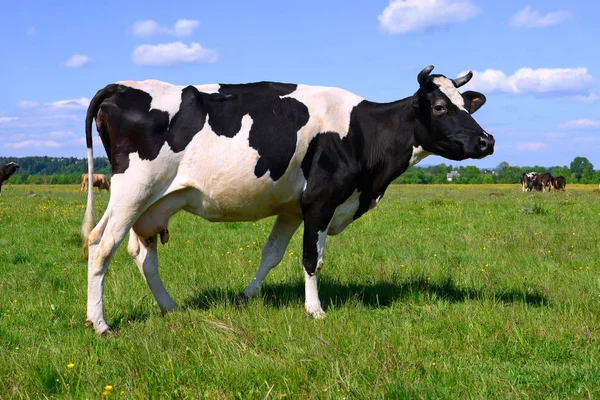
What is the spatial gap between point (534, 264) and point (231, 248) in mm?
5075

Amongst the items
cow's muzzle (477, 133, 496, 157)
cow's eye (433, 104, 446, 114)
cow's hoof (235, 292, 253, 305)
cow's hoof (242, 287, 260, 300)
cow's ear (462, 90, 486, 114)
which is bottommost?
cow's hoof (235, 292, 253, 305)

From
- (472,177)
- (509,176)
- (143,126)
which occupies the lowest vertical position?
(143,126)

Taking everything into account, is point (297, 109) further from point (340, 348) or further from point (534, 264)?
point (534, 264)

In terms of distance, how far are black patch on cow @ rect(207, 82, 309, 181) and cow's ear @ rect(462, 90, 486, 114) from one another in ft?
7.70

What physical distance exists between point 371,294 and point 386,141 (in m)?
1.87

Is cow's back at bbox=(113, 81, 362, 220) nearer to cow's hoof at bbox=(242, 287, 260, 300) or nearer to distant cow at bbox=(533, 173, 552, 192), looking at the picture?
cow's hoof at bbox=(242, 287, 260, 300)

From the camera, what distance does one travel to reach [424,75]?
6.91 meters

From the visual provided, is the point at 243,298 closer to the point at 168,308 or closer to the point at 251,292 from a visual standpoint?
the point at 251,292

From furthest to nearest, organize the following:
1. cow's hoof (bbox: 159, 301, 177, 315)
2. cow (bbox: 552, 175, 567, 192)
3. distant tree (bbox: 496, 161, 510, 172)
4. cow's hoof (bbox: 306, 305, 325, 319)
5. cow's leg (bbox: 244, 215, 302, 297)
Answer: distant tree (bbox: 496, 161, 510, 172)
cow (bbox: 552, 175, 567, 192)
cow's leg (bbox: 244, 215, 302, 297)
cow's hoof (bbox: 159, 301, 177, 315)
cow's hoof (bbox: 306, 305, 325, 319)

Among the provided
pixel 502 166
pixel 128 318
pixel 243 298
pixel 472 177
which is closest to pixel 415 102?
pixel 243 298

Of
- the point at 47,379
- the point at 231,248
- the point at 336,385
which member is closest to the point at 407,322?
the point at 336,385

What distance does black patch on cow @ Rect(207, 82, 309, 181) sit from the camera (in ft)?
21.0

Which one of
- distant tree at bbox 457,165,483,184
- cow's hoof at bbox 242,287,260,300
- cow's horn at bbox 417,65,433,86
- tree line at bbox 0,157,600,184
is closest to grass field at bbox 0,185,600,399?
cow's hoof at bbox 242,287,260,300

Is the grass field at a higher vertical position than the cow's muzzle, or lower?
lower
